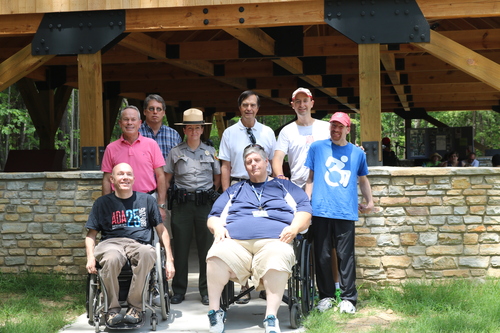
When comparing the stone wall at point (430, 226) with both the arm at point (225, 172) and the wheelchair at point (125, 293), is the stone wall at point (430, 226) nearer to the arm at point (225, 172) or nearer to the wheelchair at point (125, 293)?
the arm at point (225, 172)

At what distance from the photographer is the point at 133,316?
4402 millimetres

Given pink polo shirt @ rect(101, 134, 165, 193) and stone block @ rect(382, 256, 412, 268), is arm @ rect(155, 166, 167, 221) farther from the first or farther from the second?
stone block @ rect(382, 256, 412, 268)

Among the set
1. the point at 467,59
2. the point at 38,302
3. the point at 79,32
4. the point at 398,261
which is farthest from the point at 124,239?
the point at 467,59

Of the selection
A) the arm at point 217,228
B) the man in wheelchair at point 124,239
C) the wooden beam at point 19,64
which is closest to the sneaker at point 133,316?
the man in wheelchair at point 124,239

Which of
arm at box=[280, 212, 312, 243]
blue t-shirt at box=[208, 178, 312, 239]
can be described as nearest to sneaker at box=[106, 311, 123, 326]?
blue t-shirt at box=[208, 178, 312, 239]

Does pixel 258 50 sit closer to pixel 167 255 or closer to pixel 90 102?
pixel 90 102

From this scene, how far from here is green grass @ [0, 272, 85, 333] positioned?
462cm

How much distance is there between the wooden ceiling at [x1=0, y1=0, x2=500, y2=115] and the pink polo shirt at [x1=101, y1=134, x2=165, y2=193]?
65.5 inches

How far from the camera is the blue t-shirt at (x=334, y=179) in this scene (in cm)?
Answer: 488

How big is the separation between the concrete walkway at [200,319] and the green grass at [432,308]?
0.36 m

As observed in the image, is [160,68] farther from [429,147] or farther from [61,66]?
[429,147]

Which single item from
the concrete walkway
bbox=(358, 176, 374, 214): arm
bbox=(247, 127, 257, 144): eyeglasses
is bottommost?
the concrete walkway

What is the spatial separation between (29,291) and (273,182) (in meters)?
2.48

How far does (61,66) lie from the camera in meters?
11.6
